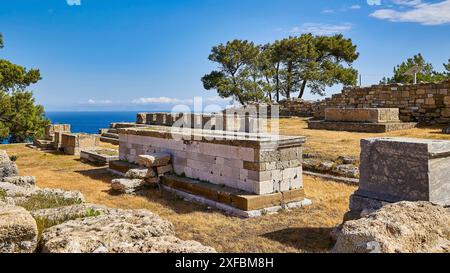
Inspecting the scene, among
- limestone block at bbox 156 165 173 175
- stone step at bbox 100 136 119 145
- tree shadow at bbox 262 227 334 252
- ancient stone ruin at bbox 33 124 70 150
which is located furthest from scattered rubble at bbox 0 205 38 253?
stone step at bbox 100 136 119 145

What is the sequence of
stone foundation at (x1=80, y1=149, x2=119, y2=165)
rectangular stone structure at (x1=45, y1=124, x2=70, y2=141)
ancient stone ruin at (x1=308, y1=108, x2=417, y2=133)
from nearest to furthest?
stone foundation at (x1=80, y1=149, x2=119, y2=165) < ancient stone ruin at (x1=308, y1=108, x2=417, y2=133) < rectangular stone structure at (x1=45, y1=124, x2=70, y2=141)

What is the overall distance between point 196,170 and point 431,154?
17.5 ft

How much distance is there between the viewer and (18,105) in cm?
2156

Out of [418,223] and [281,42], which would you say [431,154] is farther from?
[281,42]

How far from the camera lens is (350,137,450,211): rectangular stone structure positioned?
506 cm

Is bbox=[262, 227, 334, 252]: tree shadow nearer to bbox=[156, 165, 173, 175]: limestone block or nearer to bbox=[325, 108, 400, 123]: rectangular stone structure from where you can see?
bbox=[156, 165, 173, 175]: limestone block

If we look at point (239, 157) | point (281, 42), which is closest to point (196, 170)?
point (239, 157)

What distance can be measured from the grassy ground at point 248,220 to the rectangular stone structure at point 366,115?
278 centimetres

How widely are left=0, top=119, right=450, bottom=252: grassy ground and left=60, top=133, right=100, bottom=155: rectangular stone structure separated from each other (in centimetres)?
424

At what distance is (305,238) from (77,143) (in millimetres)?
13820

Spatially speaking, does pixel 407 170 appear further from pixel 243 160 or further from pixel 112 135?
pixel 112 135

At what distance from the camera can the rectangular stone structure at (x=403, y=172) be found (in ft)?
16.6

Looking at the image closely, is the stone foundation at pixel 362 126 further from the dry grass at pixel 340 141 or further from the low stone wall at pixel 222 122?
the low stone wall at pixel 222 122
